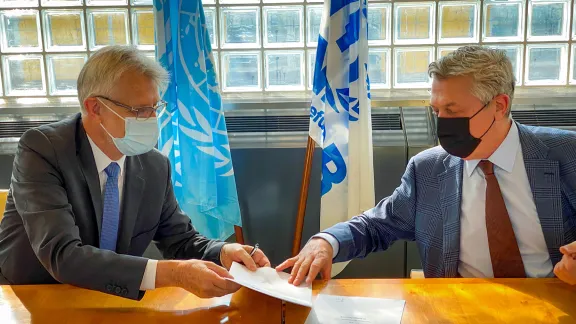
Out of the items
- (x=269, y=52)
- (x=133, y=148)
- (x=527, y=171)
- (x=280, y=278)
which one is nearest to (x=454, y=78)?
(x=527, y=171)

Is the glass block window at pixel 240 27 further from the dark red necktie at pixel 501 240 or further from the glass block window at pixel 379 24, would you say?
the dark red necktie at pixel 501 240

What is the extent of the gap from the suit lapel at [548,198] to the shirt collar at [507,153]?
0.06 metres

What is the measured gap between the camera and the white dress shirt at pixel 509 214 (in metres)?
1.82

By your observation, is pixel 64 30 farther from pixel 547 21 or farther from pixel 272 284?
pixel 547 21

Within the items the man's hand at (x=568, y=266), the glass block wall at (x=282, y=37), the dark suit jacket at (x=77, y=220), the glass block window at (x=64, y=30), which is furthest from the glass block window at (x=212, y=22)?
the man's hand at (x=568, y=266)

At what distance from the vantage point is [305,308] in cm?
150

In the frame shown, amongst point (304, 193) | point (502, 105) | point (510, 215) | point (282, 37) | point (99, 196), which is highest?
point (282, 37)

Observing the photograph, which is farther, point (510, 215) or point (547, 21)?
point (547, 21)

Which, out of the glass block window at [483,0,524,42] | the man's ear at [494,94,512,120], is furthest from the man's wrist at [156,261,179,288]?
the glass block window at [483,0,524,42]

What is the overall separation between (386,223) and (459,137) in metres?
0.41

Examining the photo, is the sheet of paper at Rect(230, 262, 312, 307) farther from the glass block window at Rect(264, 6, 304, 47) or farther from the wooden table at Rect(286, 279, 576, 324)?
the glass block window at Rect(264, 6, 304, 47)

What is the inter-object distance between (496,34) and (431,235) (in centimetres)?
186

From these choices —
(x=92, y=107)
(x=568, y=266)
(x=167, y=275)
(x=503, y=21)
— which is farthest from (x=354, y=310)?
(x=503, y=21)

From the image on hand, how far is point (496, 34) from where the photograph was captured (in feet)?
10.9
